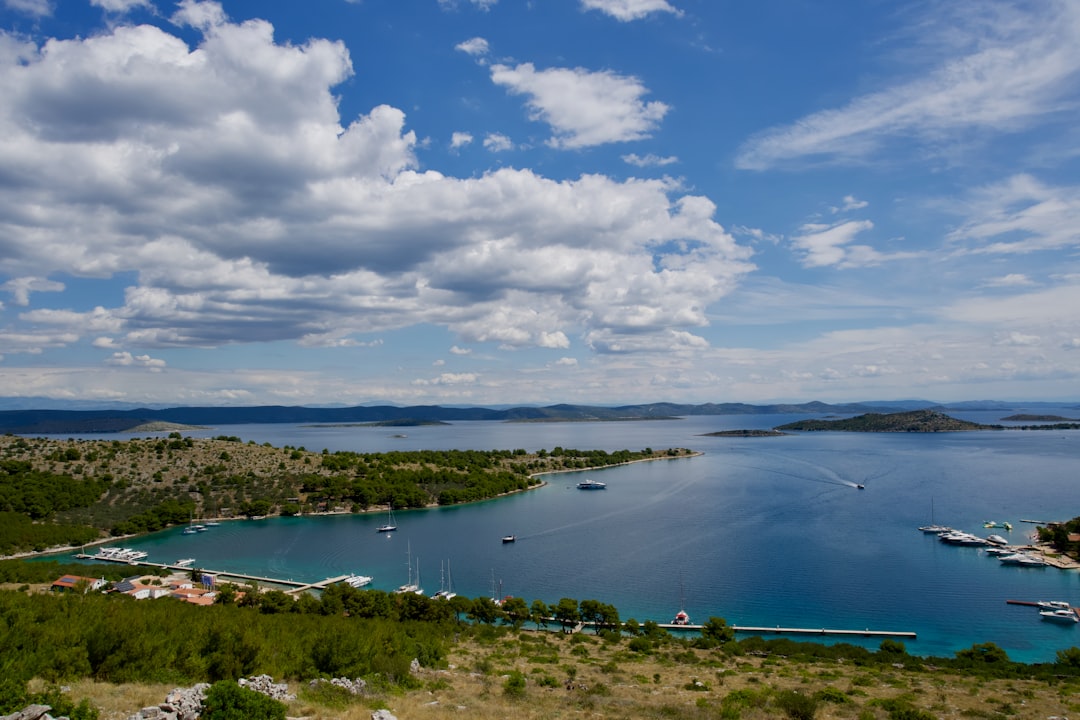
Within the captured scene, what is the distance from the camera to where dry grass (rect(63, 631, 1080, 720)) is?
52.9 ft

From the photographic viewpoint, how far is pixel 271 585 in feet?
172

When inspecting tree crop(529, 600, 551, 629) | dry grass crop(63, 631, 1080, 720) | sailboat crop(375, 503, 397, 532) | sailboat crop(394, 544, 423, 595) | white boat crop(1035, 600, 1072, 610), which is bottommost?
sailboat crop(375, 503, 397, 532)

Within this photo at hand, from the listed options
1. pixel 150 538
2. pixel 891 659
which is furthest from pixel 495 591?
pixel 150 538

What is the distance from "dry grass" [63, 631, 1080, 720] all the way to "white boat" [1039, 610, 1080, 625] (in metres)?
22.2

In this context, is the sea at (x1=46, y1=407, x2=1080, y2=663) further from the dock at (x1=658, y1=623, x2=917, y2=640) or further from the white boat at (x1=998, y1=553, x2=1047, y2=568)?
the white boat at (x1=998, y1=553, x2=1047, y2=568)

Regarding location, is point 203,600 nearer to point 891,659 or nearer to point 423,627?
point 423,627

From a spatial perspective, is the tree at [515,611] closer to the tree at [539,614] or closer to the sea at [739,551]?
the tree at [539,614]

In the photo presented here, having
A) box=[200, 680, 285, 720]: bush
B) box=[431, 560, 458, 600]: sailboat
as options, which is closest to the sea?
box=[431, 560, 458, 600]: sailboat

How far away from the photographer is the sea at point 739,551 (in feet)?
145

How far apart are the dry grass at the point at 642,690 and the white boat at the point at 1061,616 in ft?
72.9

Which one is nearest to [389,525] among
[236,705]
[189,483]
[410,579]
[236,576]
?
[410,579]

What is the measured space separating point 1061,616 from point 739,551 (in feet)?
80.1

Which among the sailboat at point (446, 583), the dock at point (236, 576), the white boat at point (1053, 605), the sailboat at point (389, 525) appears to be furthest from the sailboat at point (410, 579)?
the white boat at point (1053, 605)

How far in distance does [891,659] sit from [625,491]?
7399 cm
